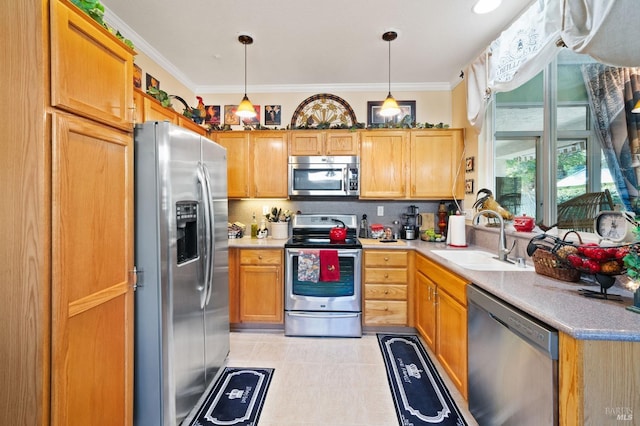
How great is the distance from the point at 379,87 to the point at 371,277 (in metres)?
2.23

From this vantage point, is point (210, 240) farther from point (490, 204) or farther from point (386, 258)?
point (490, 204)

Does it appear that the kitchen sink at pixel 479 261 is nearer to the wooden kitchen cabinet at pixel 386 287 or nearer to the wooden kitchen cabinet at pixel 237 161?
the wooden kitchen cabinet at pixel 386 287

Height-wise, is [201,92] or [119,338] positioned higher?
[201,92]

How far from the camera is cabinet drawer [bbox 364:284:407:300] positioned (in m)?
2.86

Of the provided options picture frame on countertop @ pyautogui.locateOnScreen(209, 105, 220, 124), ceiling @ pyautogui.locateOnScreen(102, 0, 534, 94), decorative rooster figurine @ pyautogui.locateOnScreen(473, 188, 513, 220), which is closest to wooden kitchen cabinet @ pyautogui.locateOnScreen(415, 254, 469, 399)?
decorative rooster figurine @ pyautogui.locateOnScreen(473, 188, 513, 220)

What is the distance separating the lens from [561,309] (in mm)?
1139

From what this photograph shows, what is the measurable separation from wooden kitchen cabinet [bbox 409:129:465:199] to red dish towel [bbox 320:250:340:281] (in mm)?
1169

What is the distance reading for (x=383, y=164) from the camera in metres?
3.21

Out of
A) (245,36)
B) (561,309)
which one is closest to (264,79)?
(245,36)

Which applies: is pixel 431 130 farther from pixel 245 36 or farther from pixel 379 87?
pixel 245 36

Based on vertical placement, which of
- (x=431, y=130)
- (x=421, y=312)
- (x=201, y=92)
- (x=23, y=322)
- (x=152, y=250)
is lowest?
(x=421, y=312)

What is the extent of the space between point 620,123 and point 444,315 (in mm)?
1554

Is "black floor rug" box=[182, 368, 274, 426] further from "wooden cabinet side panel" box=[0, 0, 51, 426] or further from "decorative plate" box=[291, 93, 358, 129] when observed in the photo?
"decorative plate" box=[291, 93, 358, 129]

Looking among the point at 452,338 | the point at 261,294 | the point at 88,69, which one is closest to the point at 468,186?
the point at 452,338
